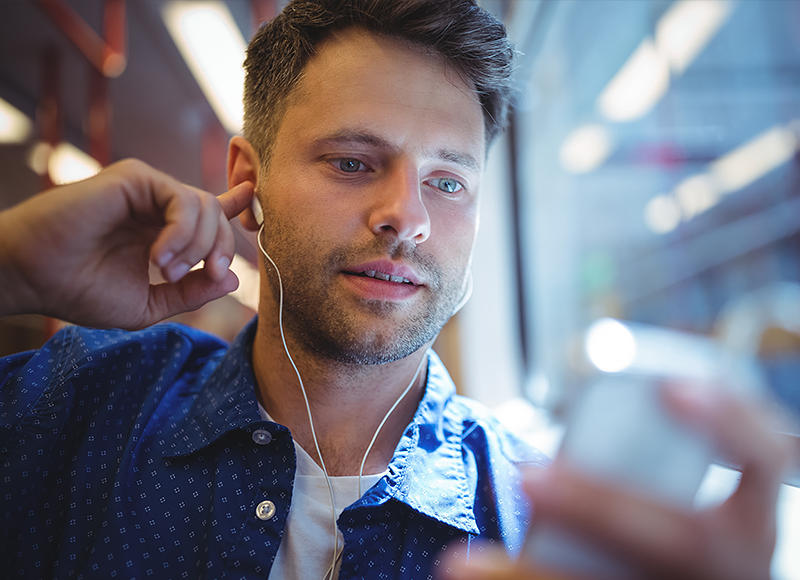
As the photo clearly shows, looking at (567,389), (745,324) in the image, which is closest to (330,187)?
(745,324)

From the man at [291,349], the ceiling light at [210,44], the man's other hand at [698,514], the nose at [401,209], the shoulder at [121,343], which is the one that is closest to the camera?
the man's other hand at [698,514]

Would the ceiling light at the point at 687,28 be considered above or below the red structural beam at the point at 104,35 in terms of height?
above

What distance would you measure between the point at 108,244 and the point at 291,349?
1.37ft

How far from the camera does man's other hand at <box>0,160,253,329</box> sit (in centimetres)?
71

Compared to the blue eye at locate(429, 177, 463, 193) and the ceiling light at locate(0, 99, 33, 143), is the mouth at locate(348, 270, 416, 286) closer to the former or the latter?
the blue eye at locate(429, 177, 463, 193)

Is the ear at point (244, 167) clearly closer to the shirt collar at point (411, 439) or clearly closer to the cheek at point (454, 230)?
the shirt collar at point (411, 439)

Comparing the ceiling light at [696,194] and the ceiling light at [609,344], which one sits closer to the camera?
the ceiling light at [696,194]

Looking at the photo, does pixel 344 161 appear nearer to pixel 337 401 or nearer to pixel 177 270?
pixel 177 270

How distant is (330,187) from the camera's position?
0.98 metres

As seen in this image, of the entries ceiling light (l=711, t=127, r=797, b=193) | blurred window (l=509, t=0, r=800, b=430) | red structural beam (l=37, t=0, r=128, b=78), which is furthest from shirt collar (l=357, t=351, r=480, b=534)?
red structural beam (l=37, t=0, r=128, b=78)

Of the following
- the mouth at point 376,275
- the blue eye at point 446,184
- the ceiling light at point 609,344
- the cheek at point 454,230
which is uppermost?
the blue eye at point 446,184

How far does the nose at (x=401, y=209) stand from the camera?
0.92 meters

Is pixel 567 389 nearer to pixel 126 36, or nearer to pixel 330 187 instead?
pixel 330 187

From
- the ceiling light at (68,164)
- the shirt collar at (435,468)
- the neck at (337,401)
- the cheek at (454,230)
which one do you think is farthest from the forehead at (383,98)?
the ceiling light at (68,164)
